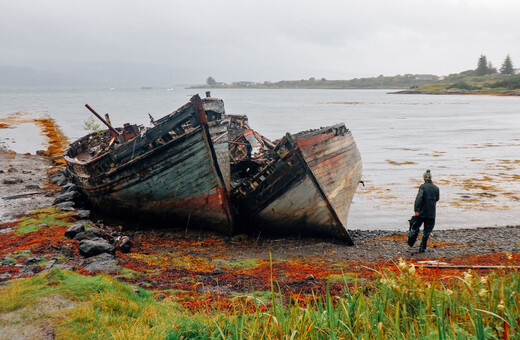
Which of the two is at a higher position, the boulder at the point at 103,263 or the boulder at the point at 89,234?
the boulder at the point at 103,263

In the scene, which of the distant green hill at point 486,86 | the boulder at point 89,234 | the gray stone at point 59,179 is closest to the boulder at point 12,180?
the gray stone at point 59,179

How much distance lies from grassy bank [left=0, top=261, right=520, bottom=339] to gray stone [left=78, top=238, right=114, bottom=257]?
8.78 ft

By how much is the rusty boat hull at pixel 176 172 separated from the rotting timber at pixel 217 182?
31 mm

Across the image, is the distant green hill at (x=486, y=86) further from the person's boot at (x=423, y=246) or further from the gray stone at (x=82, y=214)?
the gray stone at (x=82, y=214)

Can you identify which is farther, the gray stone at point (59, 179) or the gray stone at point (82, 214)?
the gray stone at point (59, 179)

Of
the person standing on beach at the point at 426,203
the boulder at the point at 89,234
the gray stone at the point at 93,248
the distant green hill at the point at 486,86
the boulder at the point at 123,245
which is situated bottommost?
the boulder at the point at 123,245

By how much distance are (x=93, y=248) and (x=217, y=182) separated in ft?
13.6

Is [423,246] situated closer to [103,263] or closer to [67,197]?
[103,263]

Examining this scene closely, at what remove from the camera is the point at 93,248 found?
9438 mm

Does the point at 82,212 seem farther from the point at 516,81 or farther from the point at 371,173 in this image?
the point at 516,81

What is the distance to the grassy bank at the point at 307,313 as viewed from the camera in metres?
3.69

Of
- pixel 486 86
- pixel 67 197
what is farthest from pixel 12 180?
pixel 486 86

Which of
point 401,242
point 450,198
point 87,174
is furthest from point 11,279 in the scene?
point 450,198

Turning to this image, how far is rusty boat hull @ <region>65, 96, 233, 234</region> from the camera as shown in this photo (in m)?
12.3
